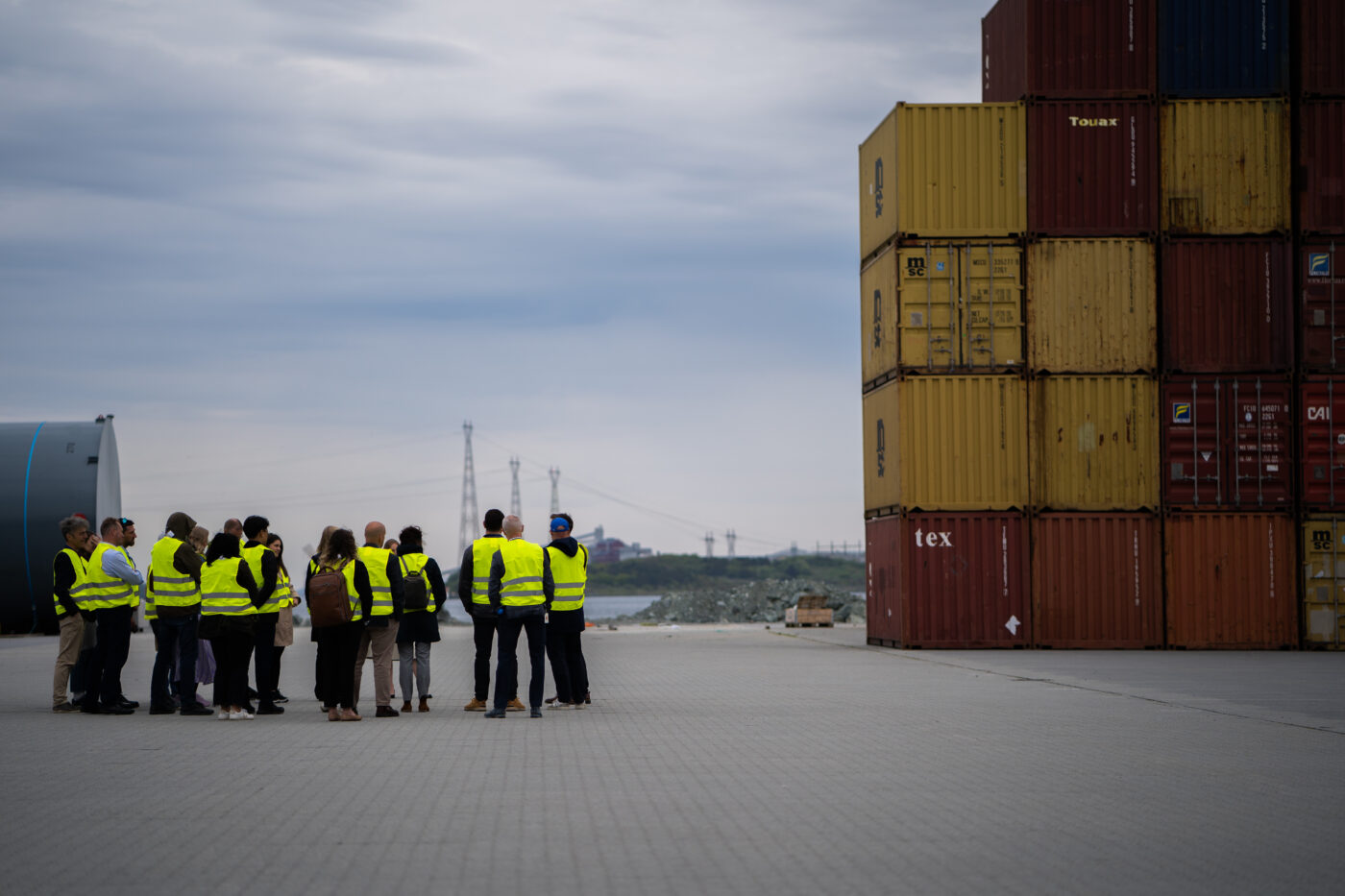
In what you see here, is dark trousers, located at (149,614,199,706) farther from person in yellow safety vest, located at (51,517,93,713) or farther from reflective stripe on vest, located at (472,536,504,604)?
reflective stripe on vest, located at (472,536,504,604)

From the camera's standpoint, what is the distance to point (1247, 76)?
25391 millimetres

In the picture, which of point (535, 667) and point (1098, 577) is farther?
point (1098, 577)

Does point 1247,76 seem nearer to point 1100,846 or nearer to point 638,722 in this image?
point 638,722

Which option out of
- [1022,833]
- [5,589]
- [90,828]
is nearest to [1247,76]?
[1022,833]

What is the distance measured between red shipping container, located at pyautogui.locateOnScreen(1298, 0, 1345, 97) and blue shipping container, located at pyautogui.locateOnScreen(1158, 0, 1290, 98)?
253 mm

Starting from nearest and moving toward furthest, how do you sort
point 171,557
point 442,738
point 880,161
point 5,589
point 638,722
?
point 442,738 → point 638,722 → point 171,557 → point 880,161 → point 5,589

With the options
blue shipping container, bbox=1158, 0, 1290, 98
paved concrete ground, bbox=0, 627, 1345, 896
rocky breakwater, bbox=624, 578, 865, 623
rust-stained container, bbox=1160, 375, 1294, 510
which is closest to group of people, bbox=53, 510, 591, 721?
paved concrete ground, bbox=0, 627, 1345, 896

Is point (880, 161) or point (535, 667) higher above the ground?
point (880, 161)

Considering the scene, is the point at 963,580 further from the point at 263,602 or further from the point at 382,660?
the point at 263,602

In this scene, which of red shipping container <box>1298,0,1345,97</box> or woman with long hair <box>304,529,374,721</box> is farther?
red shipping container <box>1298,0,1345,97</box>

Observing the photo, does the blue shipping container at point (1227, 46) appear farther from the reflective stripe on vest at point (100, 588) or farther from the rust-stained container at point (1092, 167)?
the reflective stripe on vest at point (100, 588)

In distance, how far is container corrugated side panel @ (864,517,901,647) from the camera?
25.2 m

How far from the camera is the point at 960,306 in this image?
24891 millimetres

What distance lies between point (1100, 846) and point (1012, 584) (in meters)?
18.1
